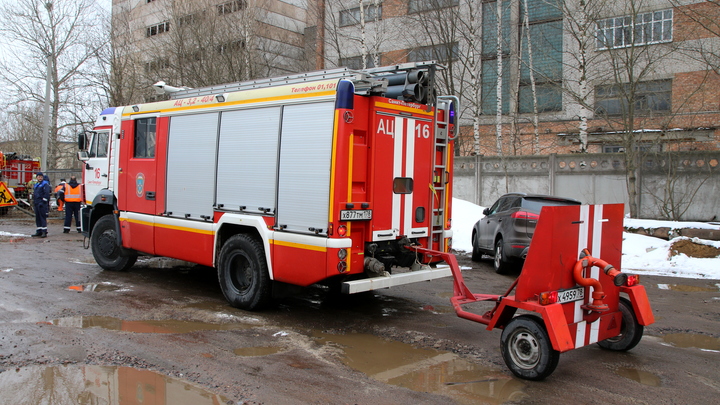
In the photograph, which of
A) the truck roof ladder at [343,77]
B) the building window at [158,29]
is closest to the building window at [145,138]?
the truck roof ladder at [343,77]

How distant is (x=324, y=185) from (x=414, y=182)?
1.44 metres

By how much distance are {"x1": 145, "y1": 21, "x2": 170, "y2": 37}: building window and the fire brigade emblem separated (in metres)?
20.2

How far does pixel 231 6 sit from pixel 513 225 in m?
20.8

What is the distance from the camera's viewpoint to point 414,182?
718cm

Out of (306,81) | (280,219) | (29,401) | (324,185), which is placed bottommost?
(29,401)

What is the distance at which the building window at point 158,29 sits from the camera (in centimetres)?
2717

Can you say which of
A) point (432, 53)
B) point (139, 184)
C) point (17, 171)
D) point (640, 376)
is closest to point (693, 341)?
point (640, 376)

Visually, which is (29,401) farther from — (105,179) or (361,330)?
(105,179)

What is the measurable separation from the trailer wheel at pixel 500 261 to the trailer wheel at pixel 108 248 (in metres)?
7.31

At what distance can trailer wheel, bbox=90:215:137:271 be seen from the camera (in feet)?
32.9

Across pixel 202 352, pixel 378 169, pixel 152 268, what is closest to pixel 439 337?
pixel 378 169

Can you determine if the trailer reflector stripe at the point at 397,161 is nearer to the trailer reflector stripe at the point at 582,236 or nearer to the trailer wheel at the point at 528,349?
the trailer wheel at the point at 528,349

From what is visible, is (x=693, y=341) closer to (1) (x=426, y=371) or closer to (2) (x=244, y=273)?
(1) (x=426, y=371)

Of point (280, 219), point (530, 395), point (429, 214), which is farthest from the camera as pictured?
point (429, 214)
